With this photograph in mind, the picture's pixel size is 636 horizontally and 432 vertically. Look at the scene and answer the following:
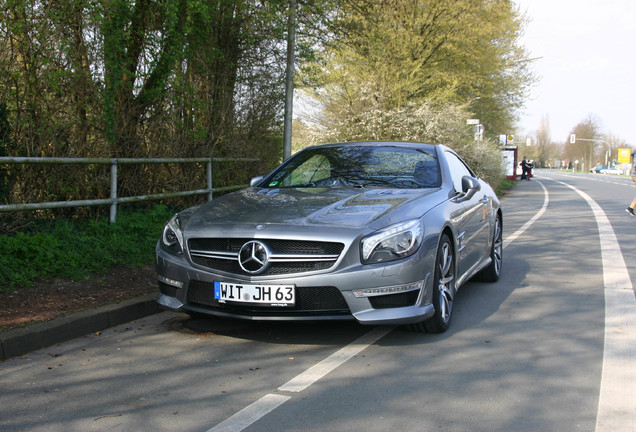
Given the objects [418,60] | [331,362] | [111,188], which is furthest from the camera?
[418,60]

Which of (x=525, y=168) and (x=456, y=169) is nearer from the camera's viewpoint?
(x=456, y=169)

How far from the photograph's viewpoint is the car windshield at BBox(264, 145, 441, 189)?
574cm

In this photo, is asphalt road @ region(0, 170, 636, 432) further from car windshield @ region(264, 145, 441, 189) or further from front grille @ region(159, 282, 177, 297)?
car windshield @ region(264, 145, 441, 189)

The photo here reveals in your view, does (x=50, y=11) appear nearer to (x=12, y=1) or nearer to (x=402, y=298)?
(x=12, y=1)

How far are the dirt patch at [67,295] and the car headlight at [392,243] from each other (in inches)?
95.8

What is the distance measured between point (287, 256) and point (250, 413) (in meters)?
1.32

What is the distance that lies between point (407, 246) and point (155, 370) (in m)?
1.87

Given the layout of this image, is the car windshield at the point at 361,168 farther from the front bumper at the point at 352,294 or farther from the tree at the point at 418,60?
the tree at the point at 418,60

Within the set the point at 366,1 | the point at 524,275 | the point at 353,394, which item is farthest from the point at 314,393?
the point at 366,1

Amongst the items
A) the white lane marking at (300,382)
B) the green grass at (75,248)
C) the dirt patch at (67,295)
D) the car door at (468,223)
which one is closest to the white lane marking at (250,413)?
the white lane marking at (300,382)

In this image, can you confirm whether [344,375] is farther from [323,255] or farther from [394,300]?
[323,255]

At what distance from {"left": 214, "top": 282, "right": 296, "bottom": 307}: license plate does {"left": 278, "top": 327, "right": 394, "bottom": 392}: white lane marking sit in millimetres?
469

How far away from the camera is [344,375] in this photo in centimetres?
397

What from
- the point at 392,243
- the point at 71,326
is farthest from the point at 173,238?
the point at 392,243
